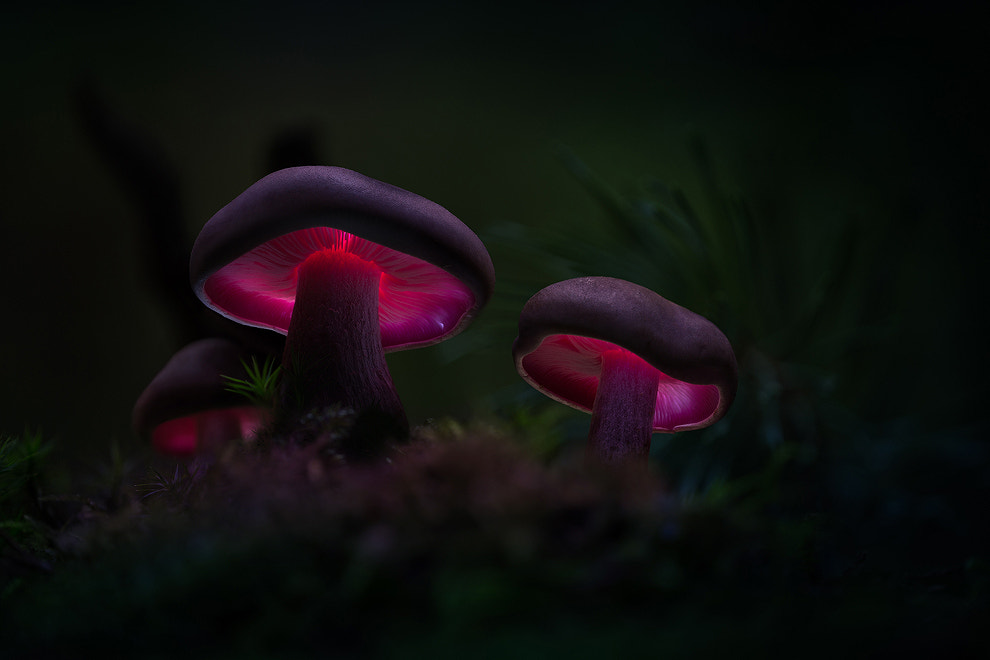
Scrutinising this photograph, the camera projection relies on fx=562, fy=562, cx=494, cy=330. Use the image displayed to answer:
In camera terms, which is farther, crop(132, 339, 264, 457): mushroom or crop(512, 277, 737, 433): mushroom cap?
crop(132, 339, 264, 457): mushroom

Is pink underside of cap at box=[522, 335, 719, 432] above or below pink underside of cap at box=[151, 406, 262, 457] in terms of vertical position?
above

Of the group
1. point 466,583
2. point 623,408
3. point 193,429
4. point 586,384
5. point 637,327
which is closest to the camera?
point 466,583

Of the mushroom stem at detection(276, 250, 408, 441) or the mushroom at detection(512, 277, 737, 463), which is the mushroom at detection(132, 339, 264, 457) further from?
the mushroom at detection(512, 277, 737, 463)

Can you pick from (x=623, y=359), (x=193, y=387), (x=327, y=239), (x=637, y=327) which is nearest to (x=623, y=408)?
(x=623, y=359)

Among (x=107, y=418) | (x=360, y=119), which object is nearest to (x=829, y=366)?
(x=360, y=119)

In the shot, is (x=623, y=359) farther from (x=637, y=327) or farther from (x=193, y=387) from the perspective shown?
(x=193, y=387)

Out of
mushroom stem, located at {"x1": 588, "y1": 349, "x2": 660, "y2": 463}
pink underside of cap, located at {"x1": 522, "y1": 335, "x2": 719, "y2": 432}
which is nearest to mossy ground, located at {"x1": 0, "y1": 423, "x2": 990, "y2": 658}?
mushroom stem, located at {"x1": 588, "y1": 349, "x2": 660, "y2": 463}

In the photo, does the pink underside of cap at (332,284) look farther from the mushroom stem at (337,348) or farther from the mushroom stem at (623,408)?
the mushroom stem at (623,408)

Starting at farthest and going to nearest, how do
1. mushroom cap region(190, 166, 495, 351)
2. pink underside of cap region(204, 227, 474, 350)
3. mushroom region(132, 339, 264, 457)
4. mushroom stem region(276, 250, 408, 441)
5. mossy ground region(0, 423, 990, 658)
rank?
mushroom region(132, 339, 264, 457), pink underside of cap region(204, 227, 474, 350), mushroom stem region(276, 250, 408, 441), mushroom cap region(190, 166, 495, 351), mossy ground region(0, 423, 990, 658)
